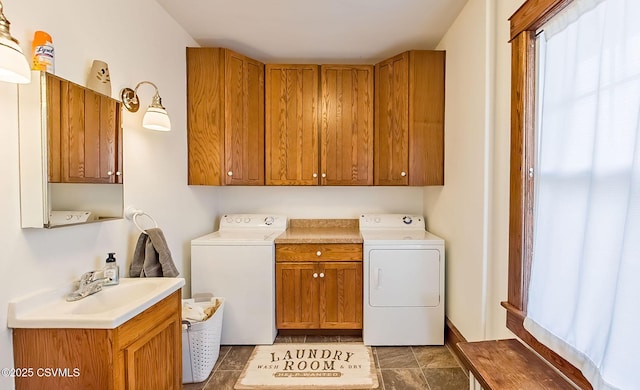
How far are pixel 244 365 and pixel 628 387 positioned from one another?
2066 millimetres

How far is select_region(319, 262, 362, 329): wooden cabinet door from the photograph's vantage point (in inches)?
96.6

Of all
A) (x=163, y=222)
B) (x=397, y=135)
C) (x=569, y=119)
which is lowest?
(x=163, y=222)

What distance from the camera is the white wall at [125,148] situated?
3.68ft

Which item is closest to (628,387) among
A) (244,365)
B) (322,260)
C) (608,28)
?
(608,28)

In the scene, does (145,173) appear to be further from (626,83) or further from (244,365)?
(626,83)

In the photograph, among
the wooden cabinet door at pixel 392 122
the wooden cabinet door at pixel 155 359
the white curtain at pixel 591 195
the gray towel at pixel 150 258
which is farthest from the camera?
the wooden cabinet door at pixel 392 122

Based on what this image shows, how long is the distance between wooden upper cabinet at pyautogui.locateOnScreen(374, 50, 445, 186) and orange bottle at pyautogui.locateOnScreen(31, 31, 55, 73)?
2.27 meters

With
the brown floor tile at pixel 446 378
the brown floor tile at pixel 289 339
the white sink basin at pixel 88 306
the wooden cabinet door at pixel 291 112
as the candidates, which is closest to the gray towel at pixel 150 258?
the white sink basin at pixel 88 306

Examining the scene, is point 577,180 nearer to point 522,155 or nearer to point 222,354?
point 522,155

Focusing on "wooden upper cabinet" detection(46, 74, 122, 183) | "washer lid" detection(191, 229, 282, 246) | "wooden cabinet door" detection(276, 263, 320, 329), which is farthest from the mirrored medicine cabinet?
"wooden cabinet door" detection(276, 263, 320, 329)

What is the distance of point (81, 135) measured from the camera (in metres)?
1.39

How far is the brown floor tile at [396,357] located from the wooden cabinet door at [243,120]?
1.78m

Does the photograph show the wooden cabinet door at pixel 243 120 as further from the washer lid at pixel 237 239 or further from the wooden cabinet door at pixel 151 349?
the wooden cabinet door at pixel 151 349

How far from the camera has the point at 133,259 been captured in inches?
68.9
